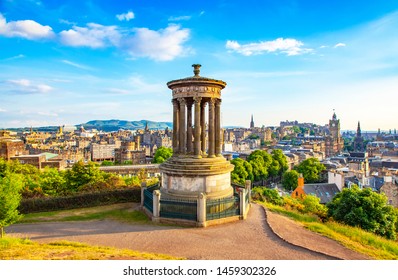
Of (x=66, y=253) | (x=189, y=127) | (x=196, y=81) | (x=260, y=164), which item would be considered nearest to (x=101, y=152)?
(x=260, y=164)

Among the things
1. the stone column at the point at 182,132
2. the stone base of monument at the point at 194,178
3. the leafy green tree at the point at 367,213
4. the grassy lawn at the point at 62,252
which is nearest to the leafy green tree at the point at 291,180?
the leafy green tree at the point at 367,213

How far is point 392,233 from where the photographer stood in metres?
20.5

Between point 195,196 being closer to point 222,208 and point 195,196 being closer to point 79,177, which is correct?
point 222,208

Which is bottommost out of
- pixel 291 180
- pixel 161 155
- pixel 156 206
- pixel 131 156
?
pixel 291 180

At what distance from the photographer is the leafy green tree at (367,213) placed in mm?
20219

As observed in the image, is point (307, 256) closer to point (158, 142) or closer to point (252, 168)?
point (252, 168)

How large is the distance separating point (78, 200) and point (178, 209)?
33.0 ft

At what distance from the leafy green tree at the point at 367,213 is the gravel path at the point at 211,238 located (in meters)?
5.84

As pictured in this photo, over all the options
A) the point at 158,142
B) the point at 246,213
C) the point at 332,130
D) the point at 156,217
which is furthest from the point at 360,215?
the point at 332,130

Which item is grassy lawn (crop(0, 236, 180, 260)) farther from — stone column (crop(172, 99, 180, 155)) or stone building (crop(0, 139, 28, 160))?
stone building (crop(0, 139, 28, 160))

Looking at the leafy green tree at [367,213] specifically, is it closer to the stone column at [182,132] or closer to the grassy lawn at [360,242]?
the grassy lawn at [360,242]

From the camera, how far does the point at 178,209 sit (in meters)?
16.8

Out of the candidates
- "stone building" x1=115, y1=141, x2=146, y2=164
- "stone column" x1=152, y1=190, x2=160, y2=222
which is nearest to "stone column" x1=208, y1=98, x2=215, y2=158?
"stone column" x1=152, y1=190, x2=160, y2=222

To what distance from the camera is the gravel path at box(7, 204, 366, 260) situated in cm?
1228
